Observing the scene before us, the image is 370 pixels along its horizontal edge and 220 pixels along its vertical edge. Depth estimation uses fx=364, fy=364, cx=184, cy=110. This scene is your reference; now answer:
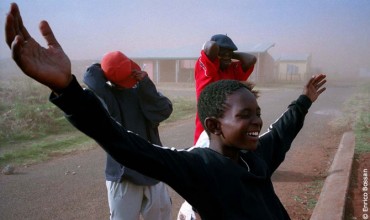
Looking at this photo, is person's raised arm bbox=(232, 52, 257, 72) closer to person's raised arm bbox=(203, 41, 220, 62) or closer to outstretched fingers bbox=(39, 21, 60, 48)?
person's raised arm bbox=(203, 41, 220, 62)

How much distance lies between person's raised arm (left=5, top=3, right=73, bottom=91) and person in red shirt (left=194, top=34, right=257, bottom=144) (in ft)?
6.14

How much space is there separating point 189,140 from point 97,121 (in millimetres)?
6195

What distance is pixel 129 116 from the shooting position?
2492 mm

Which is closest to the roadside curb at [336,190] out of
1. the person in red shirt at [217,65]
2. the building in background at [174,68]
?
the person in red shirt at [217,65]

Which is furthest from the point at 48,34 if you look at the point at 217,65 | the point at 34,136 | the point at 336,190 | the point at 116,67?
the point at 34,136

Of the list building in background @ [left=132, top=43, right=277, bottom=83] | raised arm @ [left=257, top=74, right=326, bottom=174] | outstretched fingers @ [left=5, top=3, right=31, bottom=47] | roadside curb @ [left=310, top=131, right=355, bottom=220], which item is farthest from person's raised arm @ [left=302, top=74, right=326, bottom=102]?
building in background @ [left=132, top=43, right=277, bottom=83]

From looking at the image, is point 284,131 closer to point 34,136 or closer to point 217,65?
point 217,65

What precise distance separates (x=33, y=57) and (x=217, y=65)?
2.23 meters

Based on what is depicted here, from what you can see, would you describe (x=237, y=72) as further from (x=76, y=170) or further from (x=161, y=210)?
(x=76, y=170)

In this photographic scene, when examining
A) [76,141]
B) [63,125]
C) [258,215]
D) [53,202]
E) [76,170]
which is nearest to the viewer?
[258,215]

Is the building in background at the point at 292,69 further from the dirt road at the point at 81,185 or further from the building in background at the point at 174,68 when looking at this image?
the dirt road at the point at 81,185

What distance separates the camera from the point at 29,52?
1165 mm

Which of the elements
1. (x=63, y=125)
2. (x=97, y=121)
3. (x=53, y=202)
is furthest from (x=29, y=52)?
(x=63, y=125)
